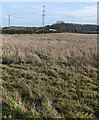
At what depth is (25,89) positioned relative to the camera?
7.79m

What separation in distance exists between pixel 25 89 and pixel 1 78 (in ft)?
4.17

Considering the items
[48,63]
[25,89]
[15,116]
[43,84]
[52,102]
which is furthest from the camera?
[48,63]

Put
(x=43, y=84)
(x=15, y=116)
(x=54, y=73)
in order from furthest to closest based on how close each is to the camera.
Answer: (x=54, y=73) < (x=43, y=84) < (x=15, y=116)

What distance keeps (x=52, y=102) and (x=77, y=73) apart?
2964mm

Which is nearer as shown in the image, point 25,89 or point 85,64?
point 25,89

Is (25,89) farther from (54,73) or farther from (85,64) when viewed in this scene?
(85,64)

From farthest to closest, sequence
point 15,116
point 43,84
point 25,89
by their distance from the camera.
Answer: point 43,84
point 25,89
point 15,116

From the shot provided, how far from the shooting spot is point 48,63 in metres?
11.1

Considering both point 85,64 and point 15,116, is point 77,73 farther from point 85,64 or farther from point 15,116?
point 15,116

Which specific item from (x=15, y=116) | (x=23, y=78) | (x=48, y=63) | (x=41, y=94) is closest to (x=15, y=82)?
(x=23, y=78)

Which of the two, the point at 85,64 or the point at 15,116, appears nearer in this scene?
the point at 15,116

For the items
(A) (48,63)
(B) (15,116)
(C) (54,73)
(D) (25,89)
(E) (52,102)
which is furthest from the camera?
(A) (48,63)

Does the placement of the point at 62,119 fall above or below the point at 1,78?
below

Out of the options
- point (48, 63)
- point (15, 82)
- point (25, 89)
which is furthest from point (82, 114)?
point (48, 63)
